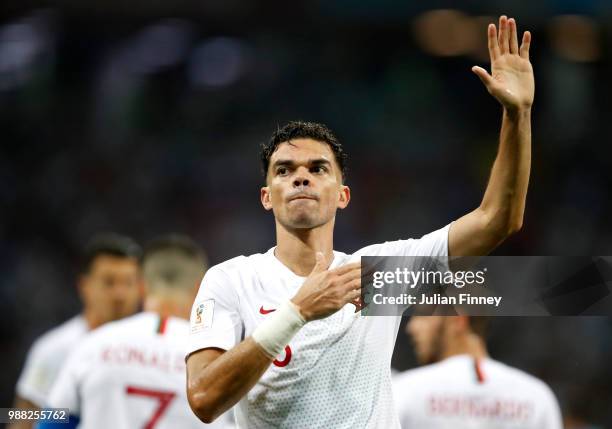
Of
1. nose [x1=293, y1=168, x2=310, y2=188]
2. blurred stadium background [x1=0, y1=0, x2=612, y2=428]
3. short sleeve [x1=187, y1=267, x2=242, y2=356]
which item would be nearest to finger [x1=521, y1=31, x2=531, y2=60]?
nose [x1=293, y1=168, x2=310, y2=188]

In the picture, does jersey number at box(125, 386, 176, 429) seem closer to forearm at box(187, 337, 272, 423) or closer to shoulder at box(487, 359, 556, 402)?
shoulder at box(487, 359, 556, 402)

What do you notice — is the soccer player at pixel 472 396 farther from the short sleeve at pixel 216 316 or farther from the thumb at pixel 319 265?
the thumb at pixel 319 265

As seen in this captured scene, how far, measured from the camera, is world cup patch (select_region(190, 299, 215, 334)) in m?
3.65

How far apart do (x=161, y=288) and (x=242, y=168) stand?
690cm

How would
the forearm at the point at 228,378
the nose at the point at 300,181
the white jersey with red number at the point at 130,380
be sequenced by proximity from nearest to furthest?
the forearm at the point at 228,378 → the nose at the point at 300,181 → the white jersey with red number at the point at 130,380

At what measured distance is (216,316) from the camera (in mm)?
3682

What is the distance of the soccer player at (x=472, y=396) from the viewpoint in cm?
582

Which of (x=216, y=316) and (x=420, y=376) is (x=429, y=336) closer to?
(x=420, y=376)

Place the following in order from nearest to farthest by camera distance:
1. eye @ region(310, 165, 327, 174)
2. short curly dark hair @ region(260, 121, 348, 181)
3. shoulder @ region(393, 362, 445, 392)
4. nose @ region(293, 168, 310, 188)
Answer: nose @ region(293, 168, 310, 188) → eye @ region(310, 165, 327, 174) → short curly dark hair @ region(260, 121, 348, 181) → shoulder @ region(393, 362, 445, 392)

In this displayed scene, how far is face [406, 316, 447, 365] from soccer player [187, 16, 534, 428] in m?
2.73

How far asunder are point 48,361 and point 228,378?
16.8ft

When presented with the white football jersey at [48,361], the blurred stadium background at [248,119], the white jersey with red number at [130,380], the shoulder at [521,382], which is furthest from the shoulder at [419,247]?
the blurred stadium background at [248,119]

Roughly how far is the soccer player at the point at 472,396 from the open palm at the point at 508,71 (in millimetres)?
2667

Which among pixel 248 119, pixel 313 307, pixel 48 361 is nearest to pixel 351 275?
pixel 313 307
